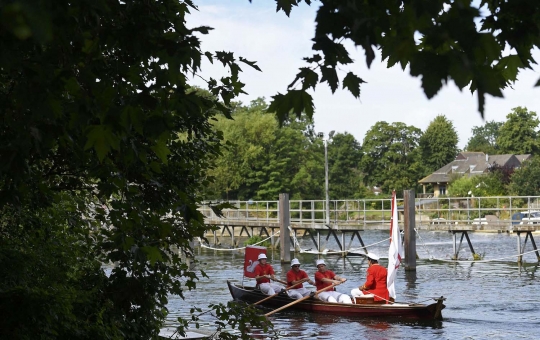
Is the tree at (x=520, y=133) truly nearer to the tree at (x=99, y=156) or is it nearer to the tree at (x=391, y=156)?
the tree at (x=391, y=156)

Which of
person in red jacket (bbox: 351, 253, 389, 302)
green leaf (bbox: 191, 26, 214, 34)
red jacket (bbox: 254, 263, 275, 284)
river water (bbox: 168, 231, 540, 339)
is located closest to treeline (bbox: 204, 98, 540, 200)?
river water (bbox: 168, 231, 540, 339)

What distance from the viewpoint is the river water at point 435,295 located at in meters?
16.5

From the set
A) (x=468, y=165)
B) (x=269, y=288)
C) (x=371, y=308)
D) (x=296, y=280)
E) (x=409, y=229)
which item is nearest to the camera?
(x=371, y=308)

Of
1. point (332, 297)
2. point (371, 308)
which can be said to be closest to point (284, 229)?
point (332, 297)

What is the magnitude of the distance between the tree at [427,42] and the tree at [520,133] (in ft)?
293

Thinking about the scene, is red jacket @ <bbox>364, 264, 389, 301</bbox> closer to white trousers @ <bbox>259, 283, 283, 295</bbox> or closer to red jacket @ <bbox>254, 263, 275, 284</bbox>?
white trousers @ <bbox>259, 283, 283, 295</bbox>

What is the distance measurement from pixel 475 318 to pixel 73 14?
16352 mm

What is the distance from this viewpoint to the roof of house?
309ft

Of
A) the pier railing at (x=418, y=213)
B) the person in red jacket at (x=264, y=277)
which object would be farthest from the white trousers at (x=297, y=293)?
the pier railing at (x=418, y=213)

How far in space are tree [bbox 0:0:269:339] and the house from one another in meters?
85.7

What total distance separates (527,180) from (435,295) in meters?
55.0

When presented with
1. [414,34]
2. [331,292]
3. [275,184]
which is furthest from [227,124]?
[414,34]

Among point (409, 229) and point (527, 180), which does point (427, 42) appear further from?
point (527, 180)

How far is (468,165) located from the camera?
335 ft
